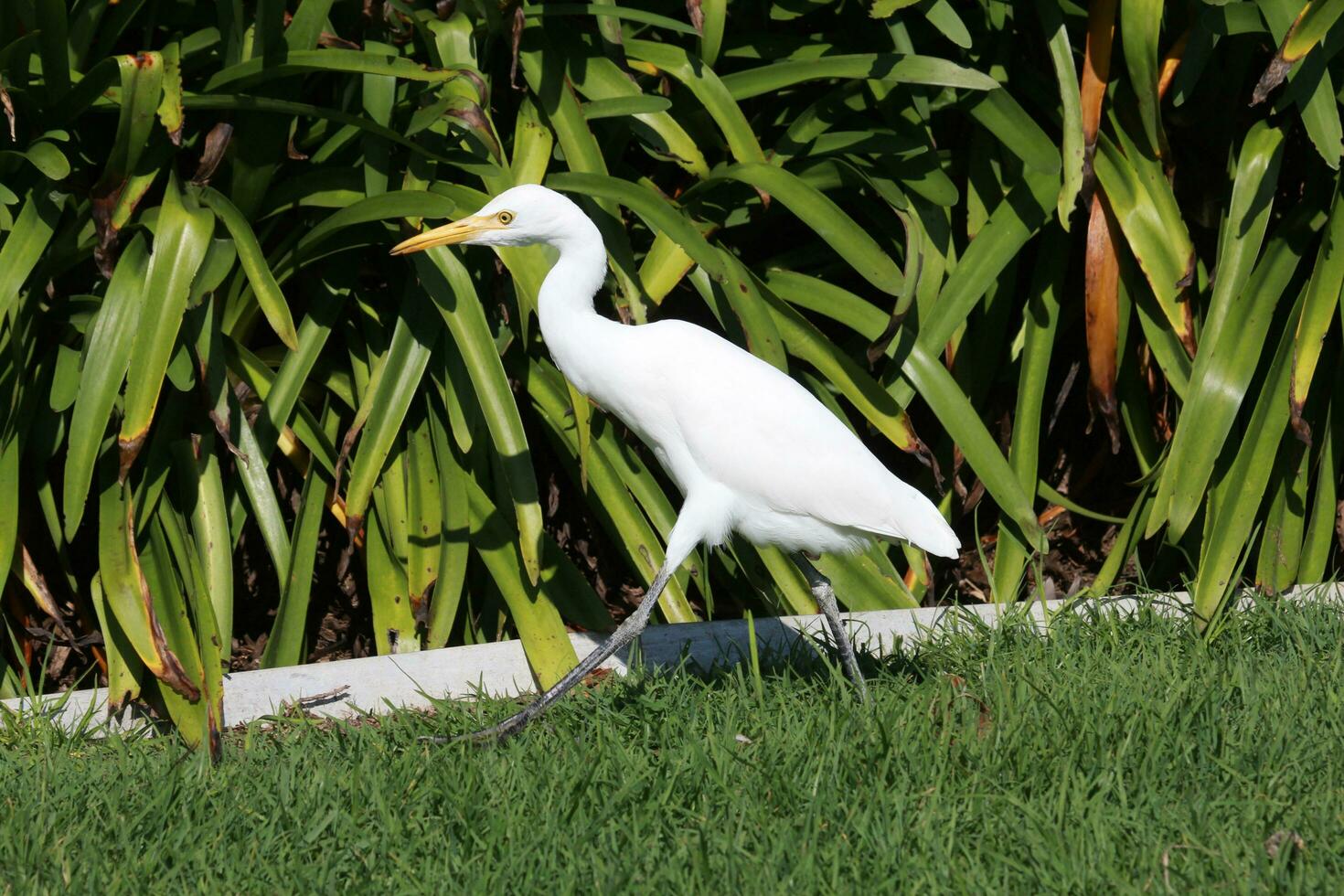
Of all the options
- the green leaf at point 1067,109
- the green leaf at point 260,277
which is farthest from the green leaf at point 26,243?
the green leaf at point 1067,109

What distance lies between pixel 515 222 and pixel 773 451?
77 centimetres

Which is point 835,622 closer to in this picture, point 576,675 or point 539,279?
point 576,675

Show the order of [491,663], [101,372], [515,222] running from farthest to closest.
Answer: [491,663] → [515,222] → [101,372]

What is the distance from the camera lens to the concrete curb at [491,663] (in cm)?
321

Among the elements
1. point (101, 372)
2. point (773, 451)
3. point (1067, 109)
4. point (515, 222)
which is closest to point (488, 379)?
point (515, 222)

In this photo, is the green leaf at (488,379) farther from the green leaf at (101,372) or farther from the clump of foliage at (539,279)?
the green leaf at (101,372)

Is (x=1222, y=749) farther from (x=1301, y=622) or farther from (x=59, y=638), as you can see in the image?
(x=59, y=638)

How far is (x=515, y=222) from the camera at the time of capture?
3.17m

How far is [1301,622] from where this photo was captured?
343 cm

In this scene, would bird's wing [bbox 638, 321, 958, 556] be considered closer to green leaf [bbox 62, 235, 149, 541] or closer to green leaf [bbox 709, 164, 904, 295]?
green leaf [bbox 709, 164, 904, 295]

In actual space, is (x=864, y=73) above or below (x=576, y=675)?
above

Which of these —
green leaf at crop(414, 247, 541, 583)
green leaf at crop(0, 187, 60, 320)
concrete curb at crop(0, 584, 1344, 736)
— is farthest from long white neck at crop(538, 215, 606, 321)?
green leaf at crop(0, 187, 60, 320)

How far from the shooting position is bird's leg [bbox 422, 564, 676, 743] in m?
3.00

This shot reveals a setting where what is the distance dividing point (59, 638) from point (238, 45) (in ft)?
4.88
